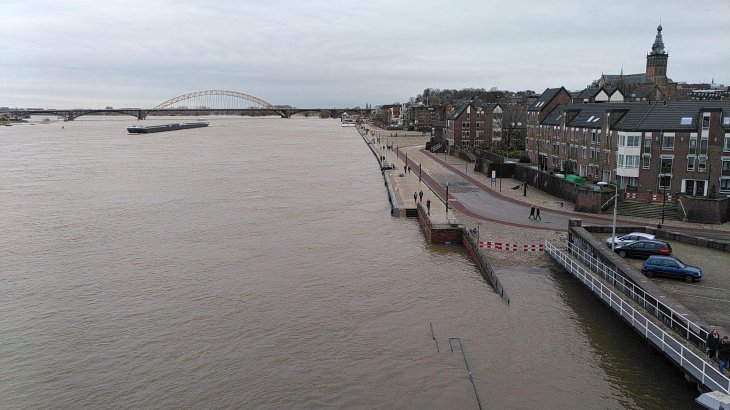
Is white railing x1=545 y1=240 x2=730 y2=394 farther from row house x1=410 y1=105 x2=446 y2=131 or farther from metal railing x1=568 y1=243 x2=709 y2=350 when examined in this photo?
row house x1=410 y1=105 x2=446 y2=131

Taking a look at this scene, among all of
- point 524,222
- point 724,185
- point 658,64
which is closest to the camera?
point 524,222

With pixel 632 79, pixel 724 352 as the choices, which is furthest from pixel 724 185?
pixel 632 79

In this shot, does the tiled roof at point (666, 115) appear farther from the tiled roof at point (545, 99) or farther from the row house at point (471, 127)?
the row house at point (471, 127)

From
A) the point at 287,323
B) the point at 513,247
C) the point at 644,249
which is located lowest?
the point at 287,323

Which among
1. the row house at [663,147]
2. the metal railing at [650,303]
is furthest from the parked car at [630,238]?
the row house at [663,147]

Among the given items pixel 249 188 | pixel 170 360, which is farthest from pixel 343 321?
pixel 249 188

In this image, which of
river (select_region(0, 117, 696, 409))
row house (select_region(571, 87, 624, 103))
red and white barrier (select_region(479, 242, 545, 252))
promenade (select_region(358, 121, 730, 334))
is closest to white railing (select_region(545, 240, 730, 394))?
river (select_region(0, 117, 696, 409))

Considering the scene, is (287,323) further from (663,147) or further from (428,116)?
(428,116)
